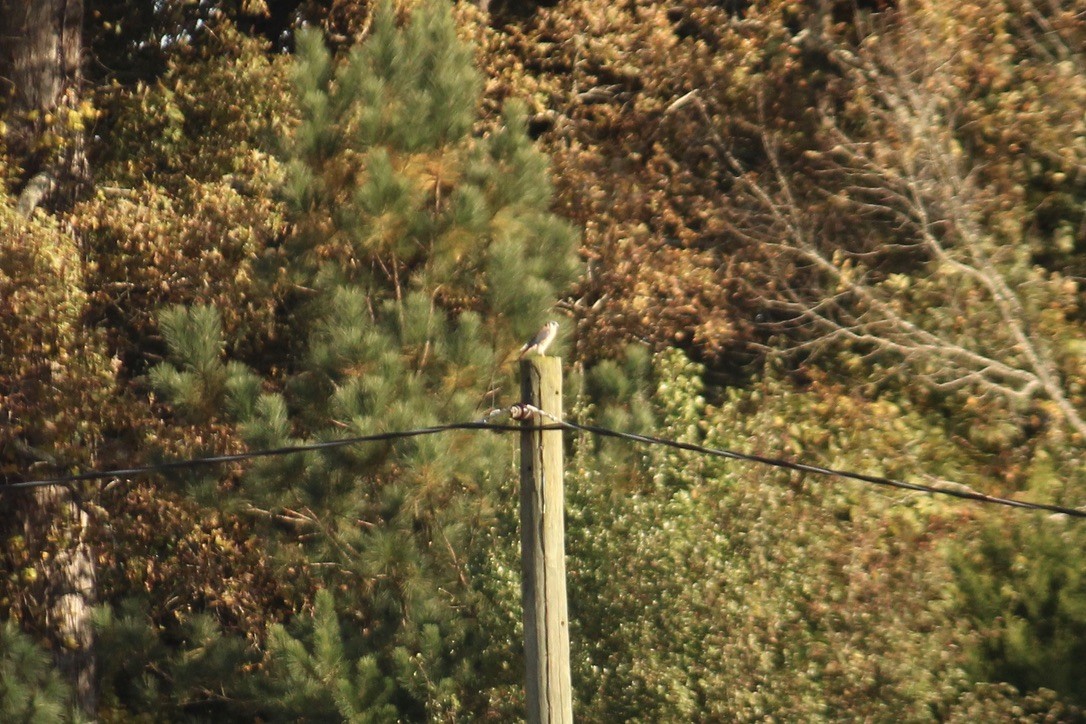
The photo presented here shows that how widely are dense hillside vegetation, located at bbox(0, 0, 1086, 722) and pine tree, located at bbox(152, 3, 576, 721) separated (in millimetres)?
29

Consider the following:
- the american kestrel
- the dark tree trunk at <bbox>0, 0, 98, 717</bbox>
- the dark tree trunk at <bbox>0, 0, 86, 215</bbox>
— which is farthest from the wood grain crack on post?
the dark tree trunk at <bbox>0, 0, 86, 215</bbox>

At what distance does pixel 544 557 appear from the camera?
585 centimetres

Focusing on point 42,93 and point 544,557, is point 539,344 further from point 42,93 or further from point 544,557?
point 42,93

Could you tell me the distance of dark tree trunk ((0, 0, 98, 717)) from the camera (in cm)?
1260

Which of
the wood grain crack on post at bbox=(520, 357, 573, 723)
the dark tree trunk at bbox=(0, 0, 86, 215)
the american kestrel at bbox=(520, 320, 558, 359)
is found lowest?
the wood grain crack on post at bbox=(520, 357, 573, 723)

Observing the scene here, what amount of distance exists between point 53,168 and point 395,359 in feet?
14.2

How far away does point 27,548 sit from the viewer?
1257 centimetres

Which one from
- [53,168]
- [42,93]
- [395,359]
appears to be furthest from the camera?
[42,93]

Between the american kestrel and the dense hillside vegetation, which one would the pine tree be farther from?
the american kestrel

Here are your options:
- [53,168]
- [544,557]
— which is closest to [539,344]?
[544,557]

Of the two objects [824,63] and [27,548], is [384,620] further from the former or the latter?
[824,63]

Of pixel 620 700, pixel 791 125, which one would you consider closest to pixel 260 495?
pixel 620 700

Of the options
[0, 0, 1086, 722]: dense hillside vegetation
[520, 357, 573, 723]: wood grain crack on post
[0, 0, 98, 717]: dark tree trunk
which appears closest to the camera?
[520, 357, 573, 723]: wood grain crack on post

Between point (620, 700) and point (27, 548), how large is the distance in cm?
572
